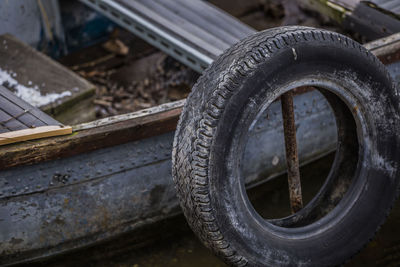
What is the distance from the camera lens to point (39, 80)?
3982 mm

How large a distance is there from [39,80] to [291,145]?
2.01 metres

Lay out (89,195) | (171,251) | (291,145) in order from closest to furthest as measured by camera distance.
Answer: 1. (291,145)
2. (89,195)
3. (171,251)

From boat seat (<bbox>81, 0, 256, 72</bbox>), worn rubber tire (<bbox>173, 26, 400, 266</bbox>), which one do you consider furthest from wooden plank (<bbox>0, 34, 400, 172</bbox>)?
boat seat (<bbox>81, 0, 256, 72</bbox>)

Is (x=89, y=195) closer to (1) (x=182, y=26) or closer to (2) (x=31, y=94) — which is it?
(2) (x=31, y=94)

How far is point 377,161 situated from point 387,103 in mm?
356

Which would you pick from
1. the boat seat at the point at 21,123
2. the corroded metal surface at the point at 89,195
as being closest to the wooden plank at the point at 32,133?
the boat seat at the point at 21,123

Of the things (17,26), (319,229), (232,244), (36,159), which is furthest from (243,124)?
(17,26)

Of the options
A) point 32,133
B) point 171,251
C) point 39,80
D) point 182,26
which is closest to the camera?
point 32,133

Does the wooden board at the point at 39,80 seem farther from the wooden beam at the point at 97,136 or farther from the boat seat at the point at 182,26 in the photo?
the wooden beam at the point at 97,136

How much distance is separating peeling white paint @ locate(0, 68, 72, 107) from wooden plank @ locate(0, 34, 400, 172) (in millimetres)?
895

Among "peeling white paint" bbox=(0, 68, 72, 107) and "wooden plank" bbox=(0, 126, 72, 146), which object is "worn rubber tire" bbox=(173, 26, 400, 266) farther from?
"peeling white paint" bbox=(0, 68, 72, 107)

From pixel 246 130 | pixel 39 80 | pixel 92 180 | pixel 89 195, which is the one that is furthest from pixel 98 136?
pixel 39 80

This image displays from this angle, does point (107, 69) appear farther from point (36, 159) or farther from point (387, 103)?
point (387, 103)

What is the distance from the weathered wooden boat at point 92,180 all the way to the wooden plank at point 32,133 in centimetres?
3
